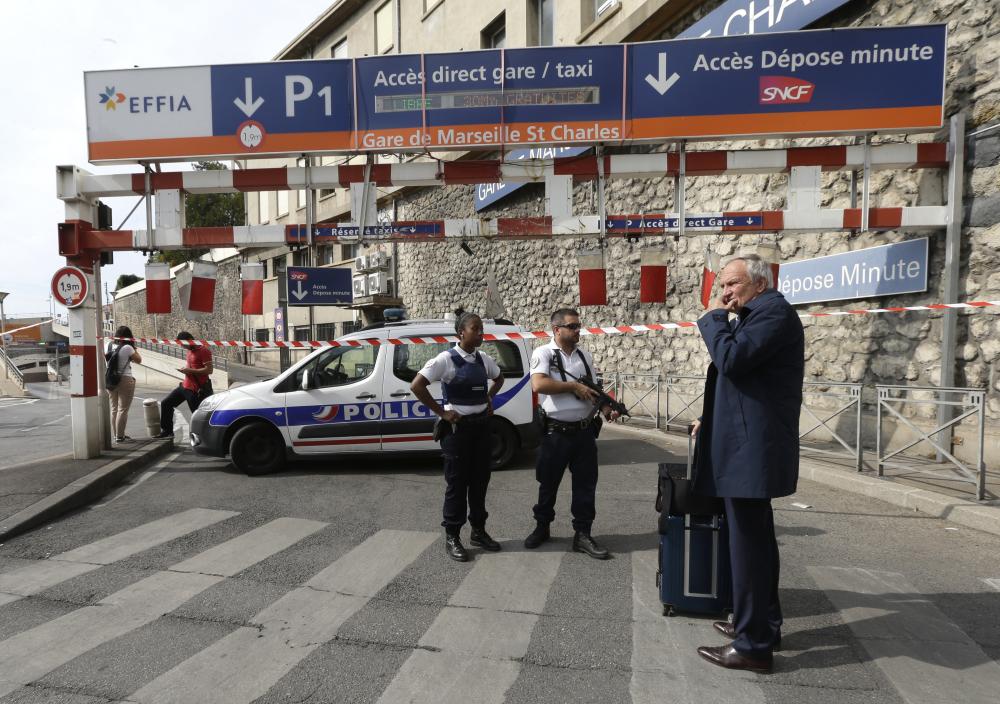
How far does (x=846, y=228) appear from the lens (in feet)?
23.6

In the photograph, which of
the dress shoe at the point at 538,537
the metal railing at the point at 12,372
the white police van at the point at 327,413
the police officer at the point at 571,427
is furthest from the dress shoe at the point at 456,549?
the metal railing at the point at 12,372

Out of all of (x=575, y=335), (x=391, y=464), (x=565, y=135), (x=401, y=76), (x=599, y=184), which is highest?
(x=401, y=76)

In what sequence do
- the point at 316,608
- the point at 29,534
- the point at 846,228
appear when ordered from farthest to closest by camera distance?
the point at 846,228, the point at 29,534, the point at 316,608

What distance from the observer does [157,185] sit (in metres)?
7.82

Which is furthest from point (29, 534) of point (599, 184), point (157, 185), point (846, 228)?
point (846, 228)

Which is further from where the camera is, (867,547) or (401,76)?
(401,76)

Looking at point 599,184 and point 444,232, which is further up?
point 599,184

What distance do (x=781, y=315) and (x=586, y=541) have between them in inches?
95.1

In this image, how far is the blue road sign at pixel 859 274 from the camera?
7.81 meters

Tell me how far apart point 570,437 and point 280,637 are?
2.27 metres

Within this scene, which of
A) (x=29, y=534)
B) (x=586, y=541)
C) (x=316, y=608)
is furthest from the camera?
(x=29, y=534)

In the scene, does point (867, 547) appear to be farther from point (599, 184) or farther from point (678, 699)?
point (599, 184)

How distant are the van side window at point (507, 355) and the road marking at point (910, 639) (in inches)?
168

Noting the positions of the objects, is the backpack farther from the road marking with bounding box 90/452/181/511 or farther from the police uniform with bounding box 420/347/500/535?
the police uniform with bounding box 420/347/500/535
